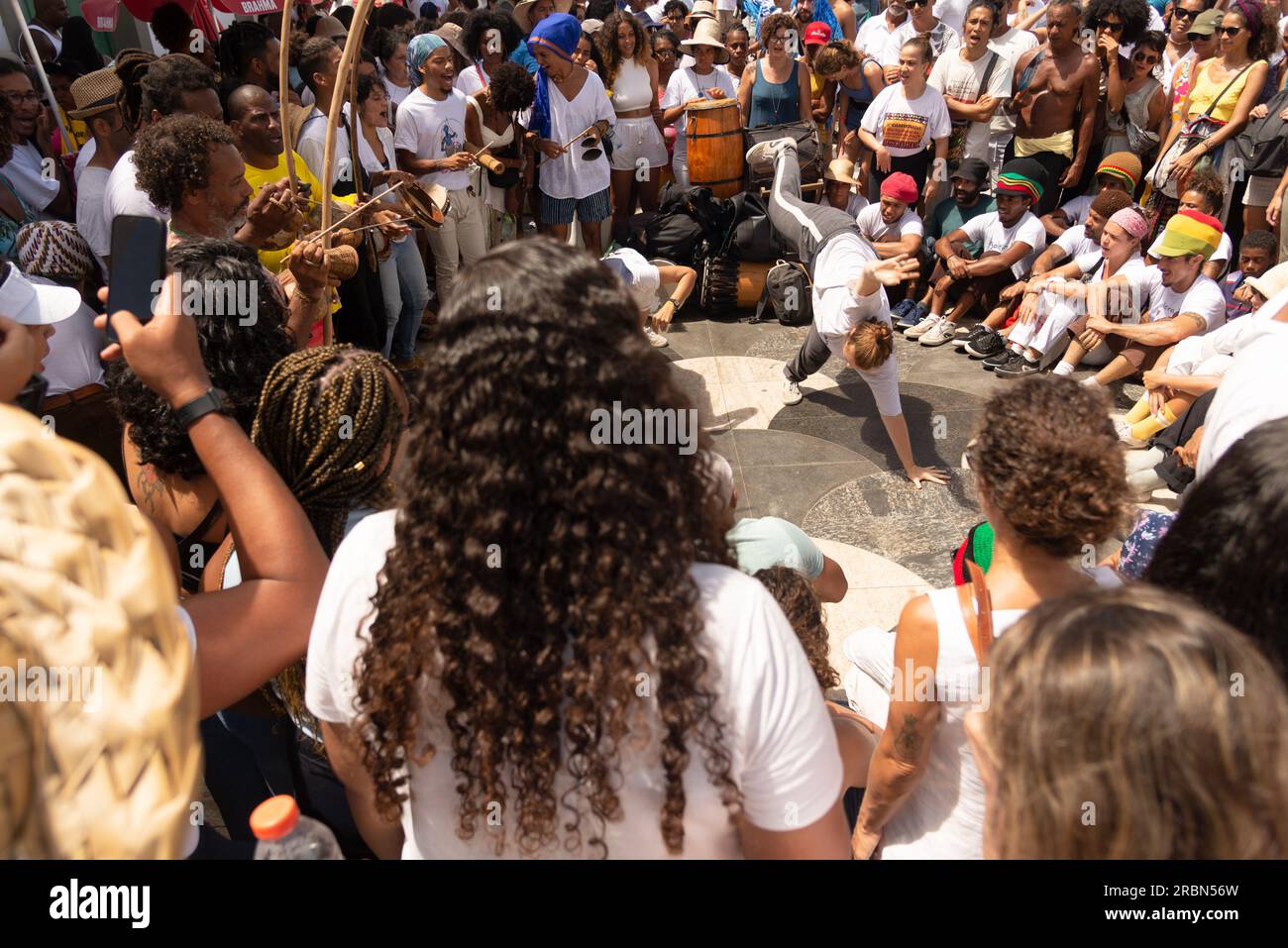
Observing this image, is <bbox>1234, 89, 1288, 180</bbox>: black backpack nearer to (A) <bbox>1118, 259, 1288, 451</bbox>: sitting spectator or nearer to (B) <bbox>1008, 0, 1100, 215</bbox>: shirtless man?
(B) <bbox>1008, 0, 1100, 215</bbox>: shirtless man

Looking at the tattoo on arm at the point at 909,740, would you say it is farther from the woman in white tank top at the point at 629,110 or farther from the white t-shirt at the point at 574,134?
the woman in white tank top at the point at 629,110

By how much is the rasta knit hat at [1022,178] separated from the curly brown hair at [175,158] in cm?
498

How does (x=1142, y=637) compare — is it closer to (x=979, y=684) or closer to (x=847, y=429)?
(x=979, y=684)

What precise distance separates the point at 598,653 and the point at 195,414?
2.85 feet

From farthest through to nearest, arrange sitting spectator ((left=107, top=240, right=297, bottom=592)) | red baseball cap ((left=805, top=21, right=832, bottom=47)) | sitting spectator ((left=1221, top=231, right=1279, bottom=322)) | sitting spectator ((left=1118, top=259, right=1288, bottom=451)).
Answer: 1. red baseball cap ((left=805, top=21, right=832, bottom=47))
2. sitting spectator ((left=1221, top=231, right=1279, bottom=322))
3. sitting spectator ((left=1118, top=259, right=1288, bottom=451))
4. sitting spectator ((left=107, top=240, right=297, bottom=592))

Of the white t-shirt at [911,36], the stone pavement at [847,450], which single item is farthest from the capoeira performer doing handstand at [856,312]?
the white t-shirt at [911,36]

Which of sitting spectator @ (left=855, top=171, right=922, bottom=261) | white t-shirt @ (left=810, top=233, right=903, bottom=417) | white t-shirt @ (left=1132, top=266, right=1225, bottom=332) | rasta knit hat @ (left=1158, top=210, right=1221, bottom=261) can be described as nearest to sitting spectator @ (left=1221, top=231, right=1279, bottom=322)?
white t-shirt @ (left=1132, top=266, right=1225, bottom=332)

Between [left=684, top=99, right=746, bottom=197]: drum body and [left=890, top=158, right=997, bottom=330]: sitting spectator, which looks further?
[left=684, top=99, right=746, bottom=197]: drum body

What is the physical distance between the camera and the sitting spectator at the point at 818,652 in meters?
1.91

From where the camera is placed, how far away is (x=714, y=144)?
258 inches

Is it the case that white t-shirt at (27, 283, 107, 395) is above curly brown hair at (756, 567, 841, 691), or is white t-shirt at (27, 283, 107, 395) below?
above

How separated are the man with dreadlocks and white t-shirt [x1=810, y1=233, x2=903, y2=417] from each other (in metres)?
3.05

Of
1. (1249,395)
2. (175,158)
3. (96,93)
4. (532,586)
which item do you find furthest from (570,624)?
(96,93)

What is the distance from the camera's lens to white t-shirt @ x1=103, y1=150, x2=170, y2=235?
346 cm
